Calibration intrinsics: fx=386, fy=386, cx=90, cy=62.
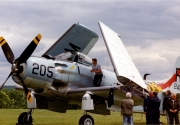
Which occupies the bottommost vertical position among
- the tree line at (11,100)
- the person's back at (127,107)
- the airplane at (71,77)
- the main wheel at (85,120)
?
the main wheel at (85,120)

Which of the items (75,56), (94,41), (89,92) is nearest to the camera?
(89,92)

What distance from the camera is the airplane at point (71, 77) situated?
1355 centimetres

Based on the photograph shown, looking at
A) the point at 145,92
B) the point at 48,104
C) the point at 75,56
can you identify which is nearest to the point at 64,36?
the point at 75,56

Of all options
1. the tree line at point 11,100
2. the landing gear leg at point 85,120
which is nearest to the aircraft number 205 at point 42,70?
the landing gear leg at point 85,120

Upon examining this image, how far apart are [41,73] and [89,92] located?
1.94 m

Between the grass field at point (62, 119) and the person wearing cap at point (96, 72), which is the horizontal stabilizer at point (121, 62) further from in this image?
the grass field at point (62, 119)

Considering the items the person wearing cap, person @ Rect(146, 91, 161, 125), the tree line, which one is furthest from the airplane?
the tree line

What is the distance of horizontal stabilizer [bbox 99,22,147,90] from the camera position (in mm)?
13000

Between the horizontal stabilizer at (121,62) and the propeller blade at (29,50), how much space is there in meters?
2.52

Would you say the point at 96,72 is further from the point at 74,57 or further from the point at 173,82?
the point at 173,82

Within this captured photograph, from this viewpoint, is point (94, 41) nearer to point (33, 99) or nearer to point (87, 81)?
point (87, 81)

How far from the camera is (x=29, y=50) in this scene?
13.5m

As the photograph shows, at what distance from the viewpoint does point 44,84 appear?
1422 centimetres

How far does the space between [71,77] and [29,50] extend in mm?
2192
